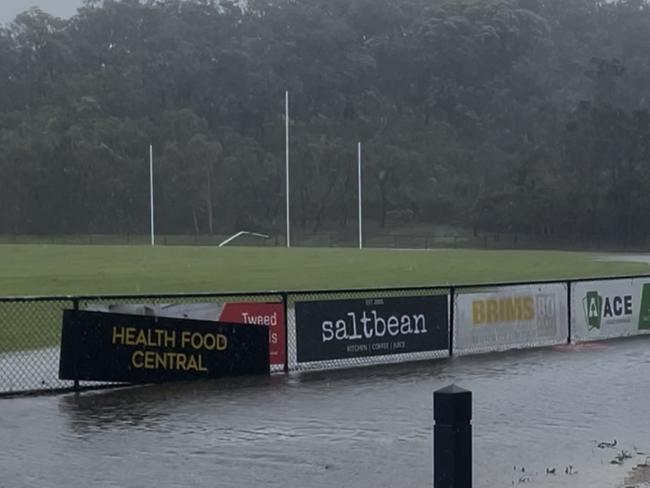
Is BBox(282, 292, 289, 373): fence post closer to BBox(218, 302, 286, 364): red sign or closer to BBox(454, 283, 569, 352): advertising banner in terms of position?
BBox(218, 302, 286, 364): red sign

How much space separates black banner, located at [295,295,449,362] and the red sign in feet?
1.28

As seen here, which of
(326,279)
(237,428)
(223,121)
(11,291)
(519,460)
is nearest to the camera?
(519,460)

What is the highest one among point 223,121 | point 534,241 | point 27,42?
point 27,42

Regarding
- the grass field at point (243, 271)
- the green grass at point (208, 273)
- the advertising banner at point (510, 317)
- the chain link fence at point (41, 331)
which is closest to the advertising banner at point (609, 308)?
the advertising banner at point (510, 317)

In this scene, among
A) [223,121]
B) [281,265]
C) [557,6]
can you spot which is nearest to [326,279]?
[281,265]

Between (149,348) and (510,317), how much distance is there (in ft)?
22.8

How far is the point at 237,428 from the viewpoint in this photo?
494 inches

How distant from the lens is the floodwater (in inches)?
408

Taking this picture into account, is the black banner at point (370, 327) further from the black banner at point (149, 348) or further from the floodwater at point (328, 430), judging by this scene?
the black banner at point (149, 348)

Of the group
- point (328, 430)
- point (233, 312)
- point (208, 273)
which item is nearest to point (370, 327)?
point (233, 312)

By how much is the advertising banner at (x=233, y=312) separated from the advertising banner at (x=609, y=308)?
632 centimetres

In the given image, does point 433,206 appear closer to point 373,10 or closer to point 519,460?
point 373,10

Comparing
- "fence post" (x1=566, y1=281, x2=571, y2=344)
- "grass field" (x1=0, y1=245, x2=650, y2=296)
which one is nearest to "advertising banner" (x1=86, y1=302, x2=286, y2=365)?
"fence post" (x1=566, y1=281, x2=571, y2=344)

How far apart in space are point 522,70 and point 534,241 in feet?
118
